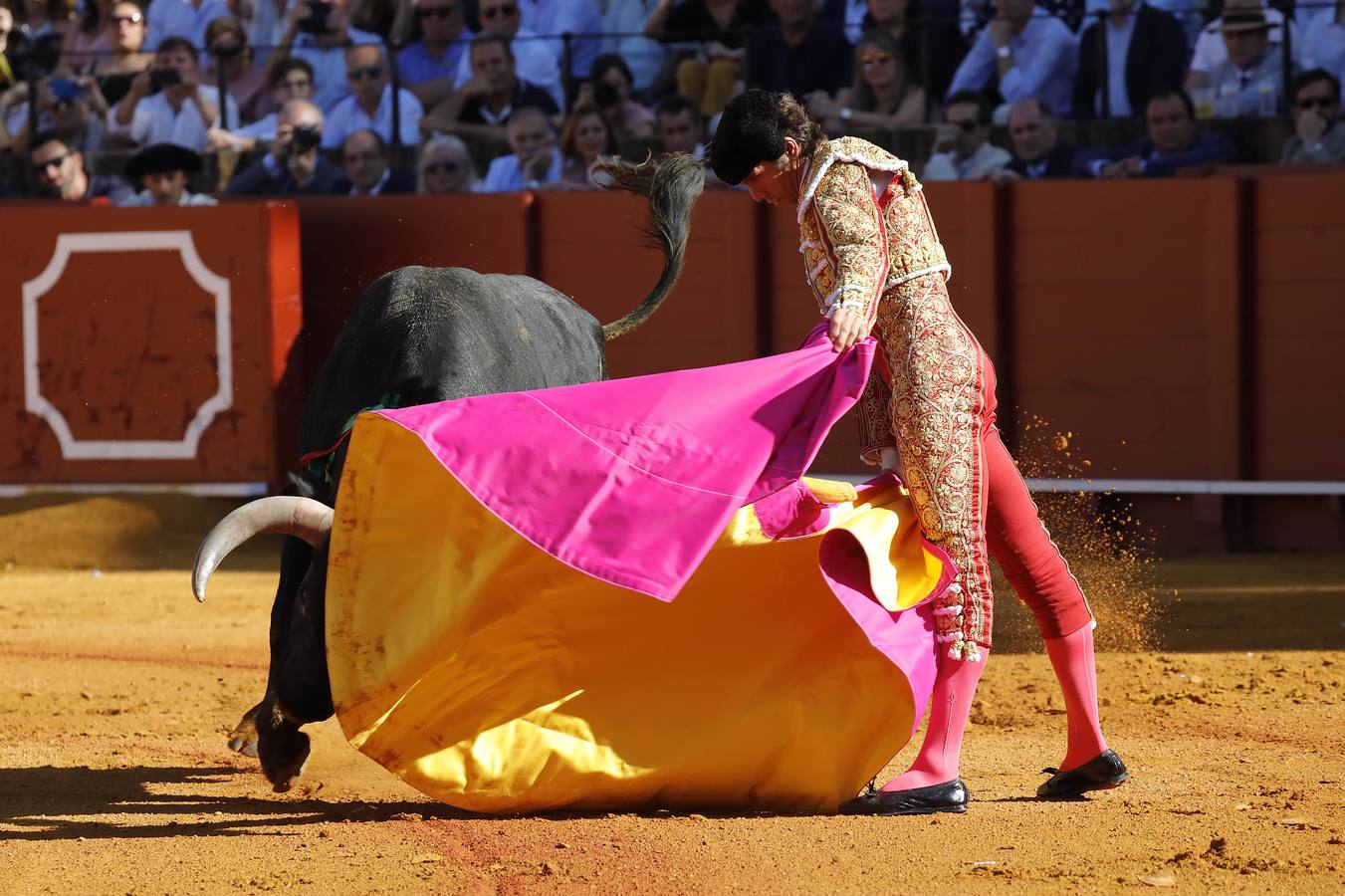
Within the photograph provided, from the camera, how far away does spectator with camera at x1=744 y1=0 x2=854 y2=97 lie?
23.7 ft

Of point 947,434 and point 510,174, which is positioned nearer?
point 947,434

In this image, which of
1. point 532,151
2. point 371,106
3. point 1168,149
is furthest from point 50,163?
point 1168,149

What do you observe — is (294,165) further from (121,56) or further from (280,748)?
(280,748)

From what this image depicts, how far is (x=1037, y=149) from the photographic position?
6773 mm

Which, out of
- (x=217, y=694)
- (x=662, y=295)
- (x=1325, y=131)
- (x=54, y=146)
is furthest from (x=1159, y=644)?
(x=54, y=146)

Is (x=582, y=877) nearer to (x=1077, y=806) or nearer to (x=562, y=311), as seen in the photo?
(x=1077, y=806)

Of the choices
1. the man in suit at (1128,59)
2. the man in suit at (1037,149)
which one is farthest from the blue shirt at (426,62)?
the man in suit at (1128,59)

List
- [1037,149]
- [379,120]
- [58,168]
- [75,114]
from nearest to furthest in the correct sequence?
[1037,149], [58,168], [379,120], [75,114]

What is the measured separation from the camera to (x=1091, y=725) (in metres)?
2.85

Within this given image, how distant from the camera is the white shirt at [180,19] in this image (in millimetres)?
8969

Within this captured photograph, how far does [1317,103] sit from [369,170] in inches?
151

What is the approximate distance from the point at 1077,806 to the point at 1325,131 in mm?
4428

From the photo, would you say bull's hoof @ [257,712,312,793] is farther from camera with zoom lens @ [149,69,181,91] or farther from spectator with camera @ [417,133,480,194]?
camera with zoom lens @ [149,69,181,91]

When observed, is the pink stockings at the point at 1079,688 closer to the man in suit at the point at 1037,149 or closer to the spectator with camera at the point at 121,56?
the man in suit at the point at 1037,149
